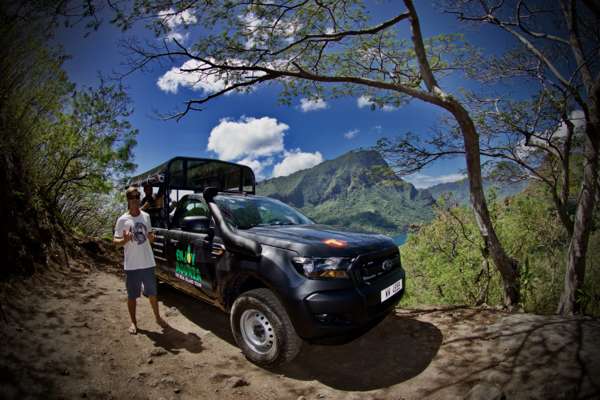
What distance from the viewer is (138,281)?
143 inches

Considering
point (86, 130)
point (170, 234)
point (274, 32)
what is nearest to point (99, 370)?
point (170, 234)

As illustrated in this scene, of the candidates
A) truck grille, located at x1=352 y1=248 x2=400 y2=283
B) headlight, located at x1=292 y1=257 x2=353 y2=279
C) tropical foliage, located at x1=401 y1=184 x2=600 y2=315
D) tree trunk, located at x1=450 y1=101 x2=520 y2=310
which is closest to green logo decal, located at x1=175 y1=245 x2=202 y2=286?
headlight, located at x1=292 y1=257 x2=353 y2=279

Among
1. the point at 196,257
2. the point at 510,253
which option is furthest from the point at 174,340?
the point at 510,253

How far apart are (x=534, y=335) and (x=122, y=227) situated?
190 inches

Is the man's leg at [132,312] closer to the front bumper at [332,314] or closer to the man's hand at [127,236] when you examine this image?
the man's hand at [127,236]

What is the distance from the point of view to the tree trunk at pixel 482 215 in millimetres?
4266

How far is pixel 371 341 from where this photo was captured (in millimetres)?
3363

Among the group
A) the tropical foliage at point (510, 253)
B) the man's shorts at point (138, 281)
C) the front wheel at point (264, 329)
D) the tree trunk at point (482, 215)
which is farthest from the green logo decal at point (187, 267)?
the tree trunk at point (482, 215)

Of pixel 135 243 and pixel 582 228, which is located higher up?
pixel 135 243

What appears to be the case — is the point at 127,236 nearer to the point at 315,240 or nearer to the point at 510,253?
the point at 315,240

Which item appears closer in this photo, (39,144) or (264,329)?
(264,329)

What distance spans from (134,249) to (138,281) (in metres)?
0.44

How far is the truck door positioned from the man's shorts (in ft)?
1.21

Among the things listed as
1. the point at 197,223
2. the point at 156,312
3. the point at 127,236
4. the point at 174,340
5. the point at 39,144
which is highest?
the point at 39,144
